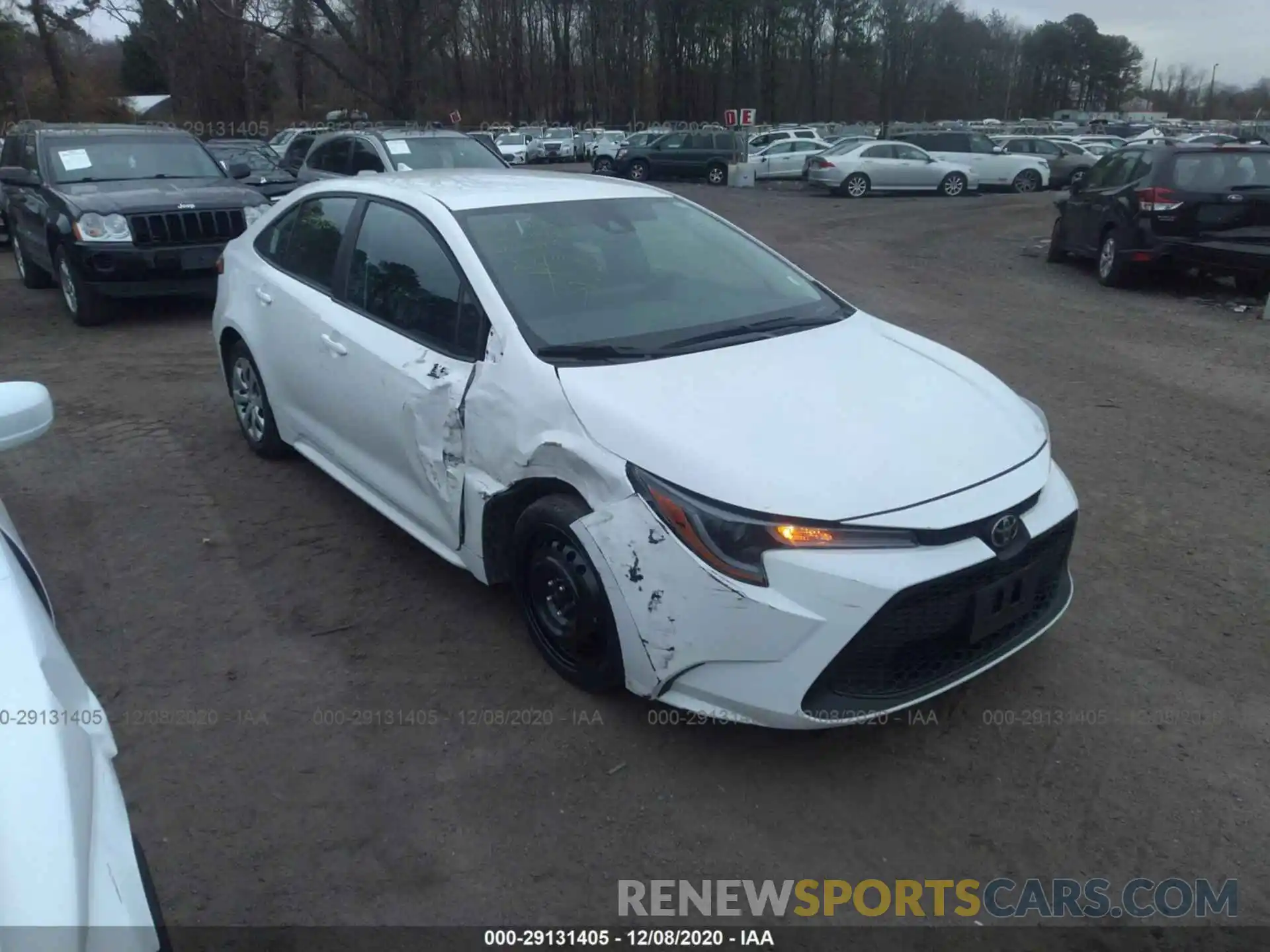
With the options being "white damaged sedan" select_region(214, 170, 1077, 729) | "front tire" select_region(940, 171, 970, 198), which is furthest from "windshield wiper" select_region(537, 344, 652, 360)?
"front tire" select_region(940, 171, 970, 198)

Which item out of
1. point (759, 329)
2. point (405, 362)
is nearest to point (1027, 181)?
point (759, 329)

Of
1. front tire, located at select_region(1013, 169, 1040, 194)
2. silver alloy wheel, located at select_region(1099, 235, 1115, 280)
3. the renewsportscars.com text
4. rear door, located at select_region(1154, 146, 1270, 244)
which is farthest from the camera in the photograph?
front tire, located at select_region(1013, 169, 1040, 194)

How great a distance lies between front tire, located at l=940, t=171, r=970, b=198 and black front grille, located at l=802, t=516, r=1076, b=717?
82.6ft

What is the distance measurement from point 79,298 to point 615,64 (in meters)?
62.9

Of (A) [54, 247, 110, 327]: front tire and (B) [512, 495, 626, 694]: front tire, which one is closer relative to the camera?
(B) [512, 495, 626, 694]: front tire

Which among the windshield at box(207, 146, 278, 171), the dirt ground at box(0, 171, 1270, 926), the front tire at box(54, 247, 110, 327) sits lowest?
the dirt ground at box(0, 171, 1270, 926)

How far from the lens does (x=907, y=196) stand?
2641 centimetres

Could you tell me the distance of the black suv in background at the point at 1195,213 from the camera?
10445mm

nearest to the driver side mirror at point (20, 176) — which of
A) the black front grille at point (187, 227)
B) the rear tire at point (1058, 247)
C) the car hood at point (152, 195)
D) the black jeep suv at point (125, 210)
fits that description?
the black jeep suv at point (125, 210)

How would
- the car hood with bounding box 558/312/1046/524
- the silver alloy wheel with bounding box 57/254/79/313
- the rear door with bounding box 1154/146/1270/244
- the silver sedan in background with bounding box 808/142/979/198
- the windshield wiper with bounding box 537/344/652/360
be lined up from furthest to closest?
the silver sedan in background with bounding box 808/142/979/198 → the rear door with bounding box 1154/146/1270/244 → the silver alloy wheel with bounding box 57/254/79/313 → the windshield wiper with bounding box 537/344/652/360 → the car hood with bounding box 558/312/1046/524

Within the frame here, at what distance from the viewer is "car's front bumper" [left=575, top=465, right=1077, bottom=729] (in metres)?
2.88

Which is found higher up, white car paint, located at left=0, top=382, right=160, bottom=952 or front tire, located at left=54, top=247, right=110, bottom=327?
white car paint, located at left=0, top=382, right=160, bottom=952

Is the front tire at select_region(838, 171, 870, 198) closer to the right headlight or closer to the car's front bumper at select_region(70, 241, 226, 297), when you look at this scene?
the car's front bumper at select_region(70, 241, 226, 297)

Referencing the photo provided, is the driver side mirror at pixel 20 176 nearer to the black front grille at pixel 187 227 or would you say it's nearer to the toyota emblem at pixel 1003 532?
the black front grille at pixel 187 227
